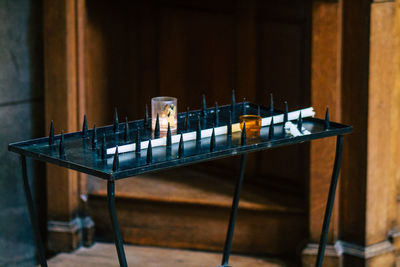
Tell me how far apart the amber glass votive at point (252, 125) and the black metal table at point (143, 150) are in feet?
0.08

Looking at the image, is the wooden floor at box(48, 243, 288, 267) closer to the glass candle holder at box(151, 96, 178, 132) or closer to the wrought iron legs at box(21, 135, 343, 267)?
the wrought iron legs at box(21, 135, 343, 267)

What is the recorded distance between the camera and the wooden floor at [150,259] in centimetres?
403

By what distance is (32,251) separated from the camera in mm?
4180

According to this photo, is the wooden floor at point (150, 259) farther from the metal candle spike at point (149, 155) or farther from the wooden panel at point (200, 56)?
the metal candle spike at point (149, 155)

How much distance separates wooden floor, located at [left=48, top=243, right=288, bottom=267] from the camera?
13.2 feet

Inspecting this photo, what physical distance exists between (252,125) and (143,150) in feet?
1.34

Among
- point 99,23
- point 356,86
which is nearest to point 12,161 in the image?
point 99,23

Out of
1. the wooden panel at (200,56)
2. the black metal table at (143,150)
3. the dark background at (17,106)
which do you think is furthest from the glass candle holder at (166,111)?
the dark background at (17,106)

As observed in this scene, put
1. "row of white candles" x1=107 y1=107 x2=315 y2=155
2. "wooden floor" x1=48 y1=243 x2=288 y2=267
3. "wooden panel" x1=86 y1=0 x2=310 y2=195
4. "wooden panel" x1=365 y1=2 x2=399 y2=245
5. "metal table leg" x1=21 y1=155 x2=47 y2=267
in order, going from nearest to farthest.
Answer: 1. "row of white candles" x1=107 y1=107 x2=315 y2=155
2. "metal table leg" x1=21 y1=155 x2=47 y2=267
3. "wooden panel" x1=365 y1=2 x2=399 y2=245
4. "wooden floor" x1=48 y1=243 x2=288 y2=267
5. "wooden panel" x1=86 y1=0 x2=310 y2=195

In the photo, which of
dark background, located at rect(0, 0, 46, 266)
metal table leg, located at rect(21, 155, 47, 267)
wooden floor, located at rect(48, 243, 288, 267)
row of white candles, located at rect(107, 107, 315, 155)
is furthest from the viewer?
wooden floor, located at rect(48, 243, 288, 267)

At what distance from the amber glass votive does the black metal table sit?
25 millimetres

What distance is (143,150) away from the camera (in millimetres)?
2732

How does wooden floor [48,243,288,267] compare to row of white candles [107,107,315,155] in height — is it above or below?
below

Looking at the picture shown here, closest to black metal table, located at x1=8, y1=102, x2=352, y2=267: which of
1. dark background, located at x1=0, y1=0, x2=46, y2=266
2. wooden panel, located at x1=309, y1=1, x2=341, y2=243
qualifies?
wooden panel, located at x1=309, y1=1, x2=341, y2=243
